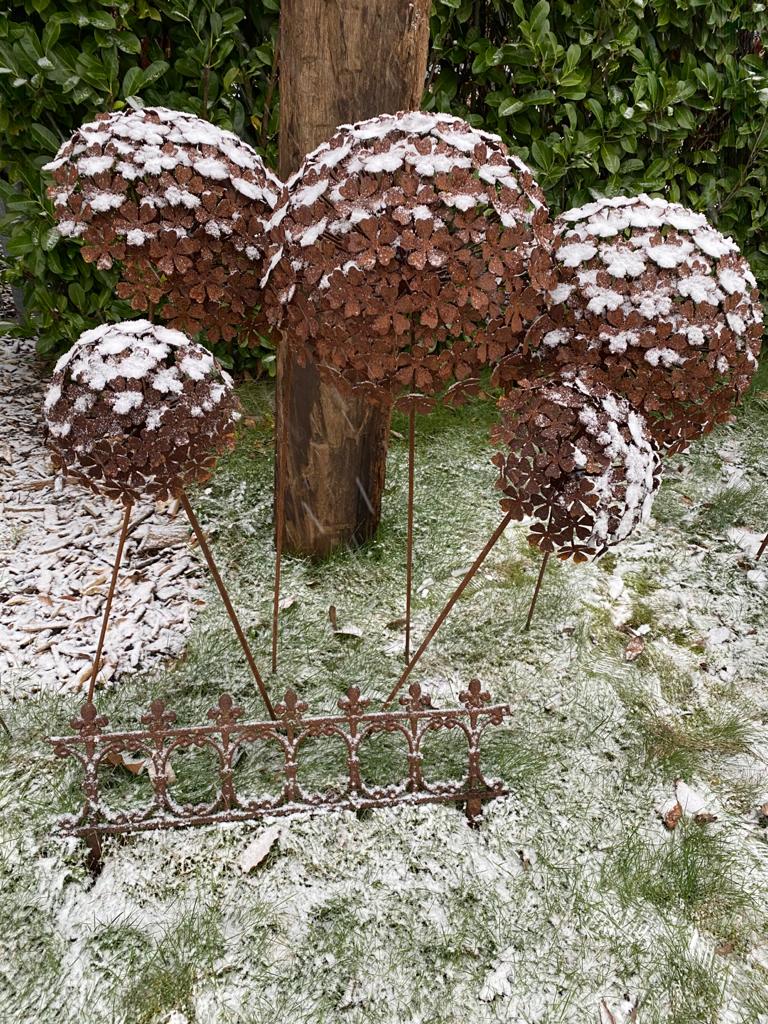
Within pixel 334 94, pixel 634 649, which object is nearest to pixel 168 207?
pixel 334 94

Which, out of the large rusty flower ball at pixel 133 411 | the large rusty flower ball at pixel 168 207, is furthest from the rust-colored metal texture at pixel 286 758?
the large rusty flower ball at pixel 168 207

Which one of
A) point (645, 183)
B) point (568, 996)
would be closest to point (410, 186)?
point (568, 996)

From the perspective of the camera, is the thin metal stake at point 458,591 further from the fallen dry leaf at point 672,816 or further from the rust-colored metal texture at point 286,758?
the fallen dry leaf at point 672,816

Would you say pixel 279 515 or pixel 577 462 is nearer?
pixel 577 462

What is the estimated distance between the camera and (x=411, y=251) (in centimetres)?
128

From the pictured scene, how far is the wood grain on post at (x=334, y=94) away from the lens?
1.82m

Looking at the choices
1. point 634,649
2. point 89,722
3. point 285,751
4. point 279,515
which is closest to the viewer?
point 89,722

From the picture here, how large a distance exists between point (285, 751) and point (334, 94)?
1730mm

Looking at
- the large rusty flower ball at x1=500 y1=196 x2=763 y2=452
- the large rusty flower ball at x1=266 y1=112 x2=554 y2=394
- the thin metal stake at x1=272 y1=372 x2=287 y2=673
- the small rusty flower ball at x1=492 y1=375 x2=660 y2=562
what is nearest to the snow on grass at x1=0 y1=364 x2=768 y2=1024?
the thin metal stake at x1=272 y1=372 x2=287 y2=673

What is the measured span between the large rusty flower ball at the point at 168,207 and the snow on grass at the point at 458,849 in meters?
1.20

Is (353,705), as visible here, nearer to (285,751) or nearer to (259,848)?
(285,751)

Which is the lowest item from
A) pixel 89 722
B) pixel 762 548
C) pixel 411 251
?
pixel 762 548

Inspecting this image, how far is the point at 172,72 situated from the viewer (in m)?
→ 2.76

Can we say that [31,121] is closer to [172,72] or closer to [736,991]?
[172,72]
